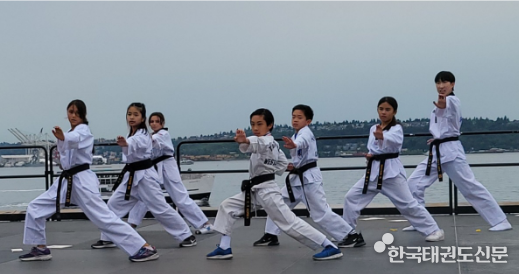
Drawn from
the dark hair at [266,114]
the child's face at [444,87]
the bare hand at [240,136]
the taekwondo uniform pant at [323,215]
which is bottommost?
the taekwondo uniform pant at [323,215]

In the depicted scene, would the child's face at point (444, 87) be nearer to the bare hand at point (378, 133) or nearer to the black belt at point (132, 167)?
the bare hand at point (378, 133)

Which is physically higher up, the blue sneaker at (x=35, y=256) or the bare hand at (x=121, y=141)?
the bare hand at (x=121, y=141)

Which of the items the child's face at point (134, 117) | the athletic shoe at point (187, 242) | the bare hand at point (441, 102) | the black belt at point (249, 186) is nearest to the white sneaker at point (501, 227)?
the bare hand at point (441, 102)

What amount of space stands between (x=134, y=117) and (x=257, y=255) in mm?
1899

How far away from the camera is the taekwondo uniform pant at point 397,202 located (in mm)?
7391

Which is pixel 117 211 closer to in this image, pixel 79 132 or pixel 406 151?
pixel 79 132

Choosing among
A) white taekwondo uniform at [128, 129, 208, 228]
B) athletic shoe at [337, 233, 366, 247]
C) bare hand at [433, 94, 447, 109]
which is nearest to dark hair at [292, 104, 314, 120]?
athletic shoe at [337, 233, 366, 247]

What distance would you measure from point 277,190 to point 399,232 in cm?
245

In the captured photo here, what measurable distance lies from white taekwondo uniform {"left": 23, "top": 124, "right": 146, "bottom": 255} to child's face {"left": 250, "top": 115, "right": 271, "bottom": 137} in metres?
1.46

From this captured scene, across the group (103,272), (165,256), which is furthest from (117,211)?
(103,272)

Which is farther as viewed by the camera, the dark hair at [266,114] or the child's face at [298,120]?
the child's face at [298,120]

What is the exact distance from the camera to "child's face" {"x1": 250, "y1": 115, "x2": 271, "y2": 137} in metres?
6.47

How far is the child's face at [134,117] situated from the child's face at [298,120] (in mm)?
1571

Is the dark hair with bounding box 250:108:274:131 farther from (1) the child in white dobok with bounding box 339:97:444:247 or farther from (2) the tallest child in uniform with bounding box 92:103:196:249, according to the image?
(2) the tallest child in uniform with bounding box 92:103:196:249
